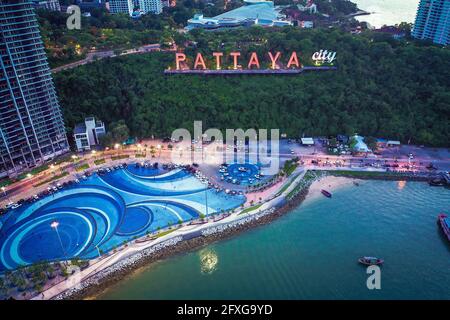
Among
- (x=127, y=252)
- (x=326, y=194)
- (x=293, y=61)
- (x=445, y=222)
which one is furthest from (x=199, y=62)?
(x=445, y=222)

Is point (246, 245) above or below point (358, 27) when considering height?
below

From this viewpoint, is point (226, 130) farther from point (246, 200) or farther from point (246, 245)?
point (246, 245)

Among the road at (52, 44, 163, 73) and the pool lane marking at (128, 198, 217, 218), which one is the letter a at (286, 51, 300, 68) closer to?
the road at (52, 44, 163, 73)

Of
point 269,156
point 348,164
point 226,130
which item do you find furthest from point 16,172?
point 348,164

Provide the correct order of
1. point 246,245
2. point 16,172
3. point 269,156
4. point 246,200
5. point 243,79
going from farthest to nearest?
point 243,79 < point 269,156 < point 16,172 < point 246,200 < point 246,245

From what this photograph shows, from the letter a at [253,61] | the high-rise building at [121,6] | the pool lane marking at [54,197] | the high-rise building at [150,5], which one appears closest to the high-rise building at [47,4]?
the high-rise building at [121,6]
